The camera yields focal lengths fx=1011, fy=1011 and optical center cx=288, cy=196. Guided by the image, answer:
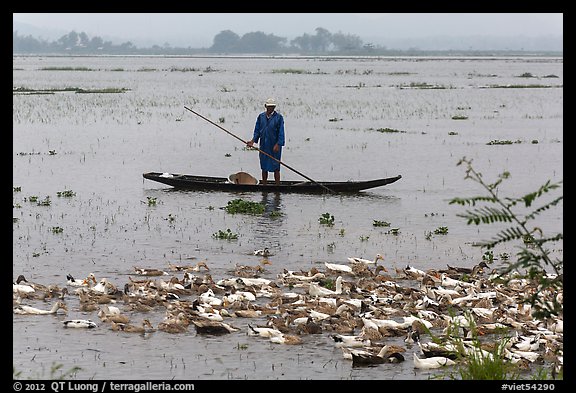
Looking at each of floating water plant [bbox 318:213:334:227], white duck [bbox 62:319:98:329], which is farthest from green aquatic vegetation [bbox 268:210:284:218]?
white duck [bbox 62:319:98:329]

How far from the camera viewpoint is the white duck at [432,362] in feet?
33.3

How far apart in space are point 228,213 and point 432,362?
33.0 ft

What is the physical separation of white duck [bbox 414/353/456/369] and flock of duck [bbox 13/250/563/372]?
1 centimetres

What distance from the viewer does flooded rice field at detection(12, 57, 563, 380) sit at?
1080cm

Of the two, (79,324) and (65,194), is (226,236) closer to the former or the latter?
(79,324)

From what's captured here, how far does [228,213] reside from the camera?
64.9 feet

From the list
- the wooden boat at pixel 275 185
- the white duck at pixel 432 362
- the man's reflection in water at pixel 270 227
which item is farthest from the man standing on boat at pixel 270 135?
the white duck at pixel 432 362

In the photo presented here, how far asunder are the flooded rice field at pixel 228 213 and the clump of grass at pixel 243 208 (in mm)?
208

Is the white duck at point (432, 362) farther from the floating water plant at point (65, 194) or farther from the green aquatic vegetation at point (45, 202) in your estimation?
the floating water plant at point (65, 194)

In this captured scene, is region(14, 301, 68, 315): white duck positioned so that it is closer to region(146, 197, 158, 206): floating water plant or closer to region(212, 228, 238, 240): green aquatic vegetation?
region(212, 228, 238, 240): green aquatic vegetation

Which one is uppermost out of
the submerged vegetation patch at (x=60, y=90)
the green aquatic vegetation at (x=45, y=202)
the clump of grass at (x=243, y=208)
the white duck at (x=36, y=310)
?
the submerged vegetation patch at (x=60, y=90)

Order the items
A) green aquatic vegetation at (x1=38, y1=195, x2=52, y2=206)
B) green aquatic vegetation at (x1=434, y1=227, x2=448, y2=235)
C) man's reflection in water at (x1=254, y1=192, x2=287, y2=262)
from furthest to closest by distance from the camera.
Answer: green aquatic vegetation at (x1=38, y1=195, x2=52, y2=206)
green aquatic vegetation at (x1=434, y1=227, x2=448, y2=235)
man's reflection in water at (x1=254, y1=192, x2=287, y2=262)

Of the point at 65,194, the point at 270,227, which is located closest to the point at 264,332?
the point at 270,227
